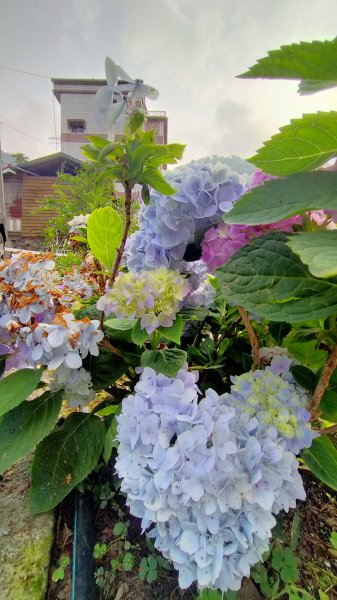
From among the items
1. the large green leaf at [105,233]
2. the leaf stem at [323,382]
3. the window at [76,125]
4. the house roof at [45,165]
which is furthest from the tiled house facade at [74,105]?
the leaf stem at [323,382]

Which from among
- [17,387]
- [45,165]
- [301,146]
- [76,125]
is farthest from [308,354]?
[76,125]

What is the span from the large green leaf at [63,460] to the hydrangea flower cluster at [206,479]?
0.34 meters

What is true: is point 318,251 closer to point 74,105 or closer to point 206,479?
point 206,479

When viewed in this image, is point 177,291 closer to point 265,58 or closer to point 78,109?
point 265,58

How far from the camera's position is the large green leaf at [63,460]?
2.84 feet

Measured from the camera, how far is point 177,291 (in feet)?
2.19

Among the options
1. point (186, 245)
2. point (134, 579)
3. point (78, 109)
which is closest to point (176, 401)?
point (186, 245)

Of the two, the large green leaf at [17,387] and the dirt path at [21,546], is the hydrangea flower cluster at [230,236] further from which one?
the dirt path at [21,546]

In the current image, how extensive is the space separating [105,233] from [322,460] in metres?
0.64

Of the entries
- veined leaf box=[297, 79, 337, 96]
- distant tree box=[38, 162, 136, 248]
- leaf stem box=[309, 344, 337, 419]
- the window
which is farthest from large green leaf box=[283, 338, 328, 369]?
the window

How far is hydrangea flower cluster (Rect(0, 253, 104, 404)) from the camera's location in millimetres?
708

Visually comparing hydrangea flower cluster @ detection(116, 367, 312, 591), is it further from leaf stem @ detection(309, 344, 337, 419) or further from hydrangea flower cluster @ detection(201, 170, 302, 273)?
hydrangea flower cluster @ detection(201, 170, 302, 273)

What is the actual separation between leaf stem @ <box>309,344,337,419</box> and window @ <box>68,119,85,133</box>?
21.1 meters

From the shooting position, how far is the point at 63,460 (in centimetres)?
90
